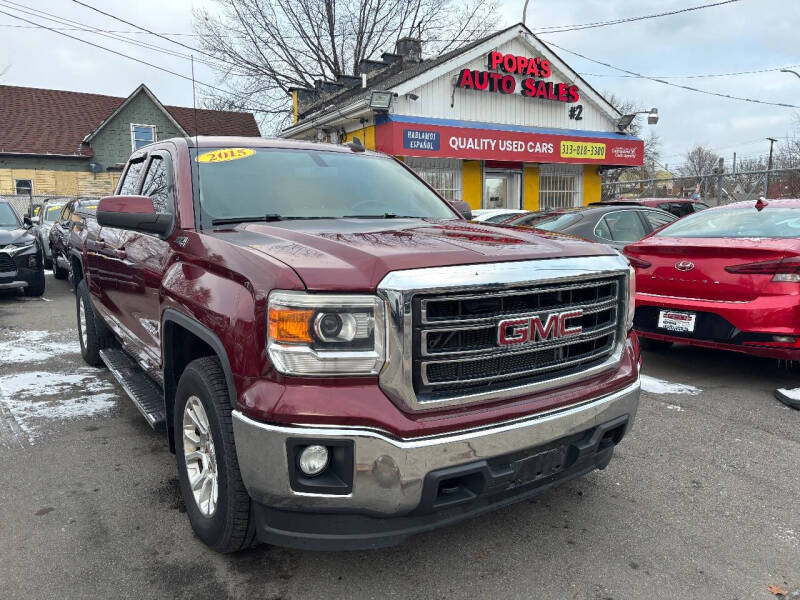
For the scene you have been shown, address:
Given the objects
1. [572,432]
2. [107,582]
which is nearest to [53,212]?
[107,582]

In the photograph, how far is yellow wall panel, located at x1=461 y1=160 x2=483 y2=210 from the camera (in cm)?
1702

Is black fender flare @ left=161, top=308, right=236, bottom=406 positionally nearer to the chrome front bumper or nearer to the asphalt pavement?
the chrome front bumper

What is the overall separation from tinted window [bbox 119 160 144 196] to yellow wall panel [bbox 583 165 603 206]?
17019 millimetres

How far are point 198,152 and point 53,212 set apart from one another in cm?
1352

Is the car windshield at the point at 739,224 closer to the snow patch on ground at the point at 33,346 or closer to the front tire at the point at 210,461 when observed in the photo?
the front tire at the point at 210,461

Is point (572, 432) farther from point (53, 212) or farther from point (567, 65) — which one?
point (567, 65)

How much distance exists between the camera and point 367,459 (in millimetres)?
2016

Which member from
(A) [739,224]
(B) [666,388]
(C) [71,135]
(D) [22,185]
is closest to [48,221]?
(B) [666,388]

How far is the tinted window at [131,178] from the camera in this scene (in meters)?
4.27

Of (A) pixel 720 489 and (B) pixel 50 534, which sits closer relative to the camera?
(B) pixel 50 534

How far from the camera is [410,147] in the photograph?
1494 cm

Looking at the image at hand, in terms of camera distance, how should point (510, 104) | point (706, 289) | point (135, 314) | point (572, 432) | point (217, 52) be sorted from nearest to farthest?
1. point (572, 432)
2. point (135, 314)
3. point (706, 289)
4. point (510, 104)
5. point (217, 52)

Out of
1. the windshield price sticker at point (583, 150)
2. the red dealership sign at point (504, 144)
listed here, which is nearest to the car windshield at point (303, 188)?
the red dealership sign at point (504, 144)

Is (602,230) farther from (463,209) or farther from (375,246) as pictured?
(375,246)
